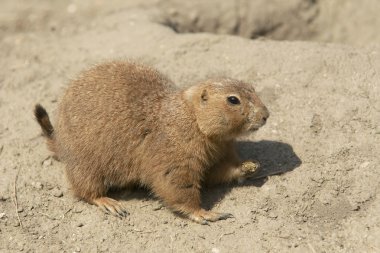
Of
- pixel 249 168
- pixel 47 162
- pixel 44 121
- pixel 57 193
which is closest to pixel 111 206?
pixel 57 193

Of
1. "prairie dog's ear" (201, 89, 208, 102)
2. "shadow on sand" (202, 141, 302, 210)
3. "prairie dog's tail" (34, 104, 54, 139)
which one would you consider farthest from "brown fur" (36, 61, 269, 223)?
"prairie dog's tail" (34, 104, 54, 139)

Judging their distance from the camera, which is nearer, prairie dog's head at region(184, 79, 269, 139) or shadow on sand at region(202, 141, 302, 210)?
prairie dog's head at region(184, 79, 269, 139)

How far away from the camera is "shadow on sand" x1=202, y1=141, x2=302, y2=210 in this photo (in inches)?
185

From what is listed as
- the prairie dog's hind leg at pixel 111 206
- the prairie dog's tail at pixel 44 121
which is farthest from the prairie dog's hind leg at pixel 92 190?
the prairie dog's tail at pixel 44 121

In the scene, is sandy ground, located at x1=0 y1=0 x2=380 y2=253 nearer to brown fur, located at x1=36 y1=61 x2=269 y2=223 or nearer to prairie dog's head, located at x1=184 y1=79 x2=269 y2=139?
brown fur, located at x1=36 y1=61 x2=269 y2=223

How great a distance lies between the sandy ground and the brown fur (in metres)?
0.20

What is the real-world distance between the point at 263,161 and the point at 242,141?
35cm

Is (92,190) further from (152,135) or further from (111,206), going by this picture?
(152,135)

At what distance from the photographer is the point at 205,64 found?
594 cm

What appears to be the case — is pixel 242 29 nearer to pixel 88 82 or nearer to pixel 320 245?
pixel 88 82

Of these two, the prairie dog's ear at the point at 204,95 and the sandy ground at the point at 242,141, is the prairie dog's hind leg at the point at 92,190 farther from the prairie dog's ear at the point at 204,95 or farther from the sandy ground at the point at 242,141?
the prairie dog's ear at the point at 204,95

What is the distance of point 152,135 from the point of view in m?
4.49

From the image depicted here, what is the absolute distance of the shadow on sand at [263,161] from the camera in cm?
471

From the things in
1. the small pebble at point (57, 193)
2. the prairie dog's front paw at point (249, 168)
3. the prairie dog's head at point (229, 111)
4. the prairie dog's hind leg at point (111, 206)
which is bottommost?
the prairie dog's hind leg at point (111, 206)
